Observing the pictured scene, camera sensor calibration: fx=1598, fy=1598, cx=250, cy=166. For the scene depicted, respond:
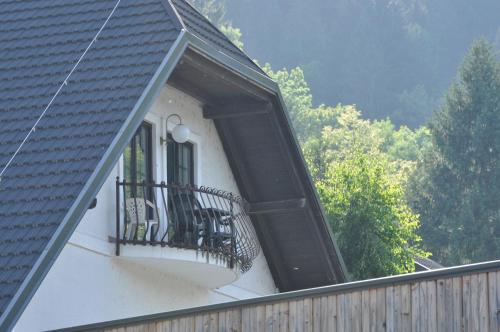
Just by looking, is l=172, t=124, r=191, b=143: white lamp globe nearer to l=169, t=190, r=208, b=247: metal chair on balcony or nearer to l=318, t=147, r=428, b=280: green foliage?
l=169, t=190, r=208, b=247: metal chair on balcony

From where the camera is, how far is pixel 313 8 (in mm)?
141125

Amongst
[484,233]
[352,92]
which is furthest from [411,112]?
[484,233]

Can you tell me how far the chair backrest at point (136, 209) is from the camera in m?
18.2

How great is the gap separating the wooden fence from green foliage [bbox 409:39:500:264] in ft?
164

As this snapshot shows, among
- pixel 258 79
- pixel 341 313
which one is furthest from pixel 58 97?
pixel 341 313

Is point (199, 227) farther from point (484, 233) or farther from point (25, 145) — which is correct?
point (484, 233)

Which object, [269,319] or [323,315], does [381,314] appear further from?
[269,319]

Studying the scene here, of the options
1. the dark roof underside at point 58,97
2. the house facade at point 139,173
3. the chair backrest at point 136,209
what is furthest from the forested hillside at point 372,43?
the chair backrest at point 136,209

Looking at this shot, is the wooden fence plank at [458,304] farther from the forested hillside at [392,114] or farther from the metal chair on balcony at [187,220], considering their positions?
the forested hillside at [392,114]

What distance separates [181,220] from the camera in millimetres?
18969

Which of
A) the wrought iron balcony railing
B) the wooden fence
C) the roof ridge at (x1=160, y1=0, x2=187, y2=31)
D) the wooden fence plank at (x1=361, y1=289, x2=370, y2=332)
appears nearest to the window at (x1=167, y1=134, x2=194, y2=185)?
the wrought iron balcony railing

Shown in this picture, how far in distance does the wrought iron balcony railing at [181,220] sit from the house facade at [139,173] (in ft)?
0.08

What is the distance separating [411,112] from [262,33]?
20855 millimetres

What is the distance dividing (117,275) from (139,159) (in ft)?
5.40
